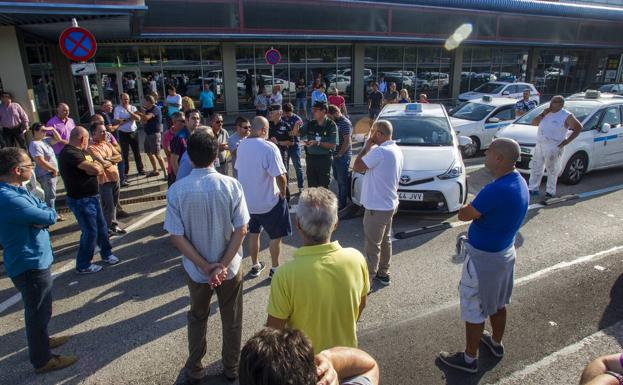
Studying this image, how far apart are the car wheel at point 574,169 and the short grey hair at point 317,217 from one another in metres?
7.98

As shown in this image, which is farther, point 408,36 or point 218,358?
point 408,36

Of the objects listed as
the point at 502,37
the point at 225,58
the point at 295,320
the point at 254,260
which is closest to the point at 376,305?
the point at 254,260

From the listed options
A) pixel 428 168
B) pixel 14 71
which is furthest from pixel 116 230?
pixel 14 71

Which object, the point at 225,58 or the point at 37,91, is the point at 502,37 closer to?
the point at 225,58

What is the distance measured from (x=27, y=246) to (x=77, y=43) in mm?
4626

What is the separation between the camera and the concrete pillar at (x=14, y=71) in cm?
1086

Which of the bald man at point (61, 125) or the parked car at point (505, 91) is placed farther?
the parked car at point (505, 91)

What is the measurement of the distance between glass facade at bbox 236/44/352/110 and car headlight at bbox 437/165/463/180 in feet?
41.7

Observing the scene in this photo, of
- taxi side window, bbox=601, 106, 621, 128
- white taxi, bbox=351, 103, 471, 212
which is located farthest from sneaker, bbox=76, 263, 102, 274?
taxi side window, bbox=601, 106, 621, 128

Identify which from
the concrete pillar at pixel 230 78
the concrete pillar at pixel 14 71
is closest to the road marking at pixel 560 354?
the concrete pillar at pixel 14 71

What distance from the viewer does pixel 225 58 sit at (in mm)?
17891

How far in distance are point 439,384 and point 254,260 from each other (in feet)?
8.05

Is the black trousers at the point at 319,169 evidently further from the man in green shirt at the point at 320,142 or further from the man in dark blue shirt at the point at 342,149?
the man in dark blue shirt at the point at 342,149

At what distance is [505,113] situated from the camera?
1176cm
